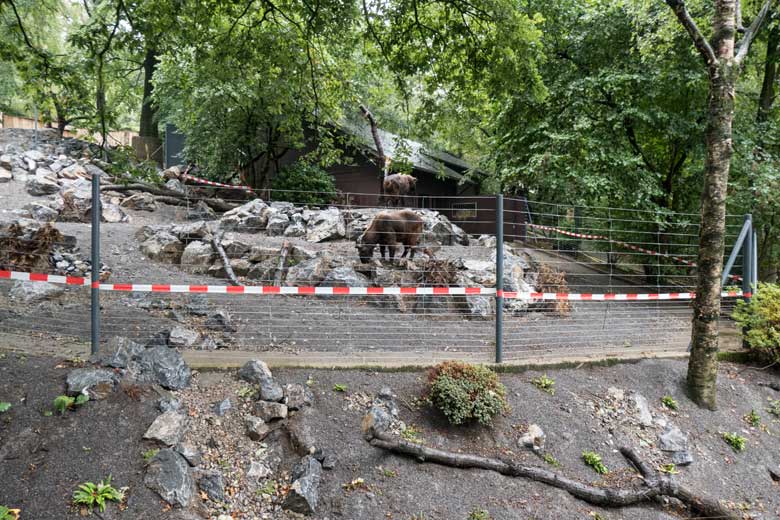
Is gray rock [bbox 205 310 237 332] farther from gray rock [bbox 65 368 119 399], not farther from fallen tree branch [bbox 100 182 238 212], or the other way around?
fallen tree branch [bbox 100 182 238 212]

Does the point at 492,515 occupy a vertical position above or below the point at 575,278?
below

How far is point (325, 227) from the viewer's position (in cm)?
1041

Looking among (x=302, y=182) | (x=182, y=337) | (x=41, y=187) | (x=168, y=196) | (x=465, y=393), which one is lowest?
(x=465, y=393)

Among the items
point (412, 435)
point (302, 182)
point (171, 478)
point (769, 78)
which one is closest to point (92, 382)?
point (171, 478)

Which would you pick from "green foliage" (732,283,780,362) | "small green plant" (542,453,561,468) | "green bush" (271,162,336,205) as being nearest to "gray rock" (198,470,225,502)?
"small green plant" (542,453,561,468)

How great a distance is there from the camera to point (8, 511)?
2.70m

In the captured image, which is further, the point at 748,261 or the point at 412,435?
the point at 748,261

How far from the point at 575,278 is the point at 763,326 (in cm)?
424

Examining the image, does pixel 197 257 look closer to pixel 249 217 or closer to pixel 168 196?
pixel 249 217

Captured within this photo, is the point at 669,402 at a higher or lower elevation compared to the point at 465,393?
lower

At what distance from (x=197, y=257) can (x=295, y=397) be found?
4.82m

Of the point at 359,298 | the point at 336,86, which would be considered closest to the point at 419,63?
the point at 336,86

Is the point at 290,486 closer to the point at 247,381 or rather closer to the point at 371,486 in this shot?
the point at 371,486

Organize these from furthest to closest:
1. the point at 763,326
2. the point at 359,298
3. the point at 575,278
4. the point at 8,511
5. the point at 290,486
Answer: the point at 575,278
the point at 359,298
the point at 763,326
the point at 290,486
the point at 8,511
